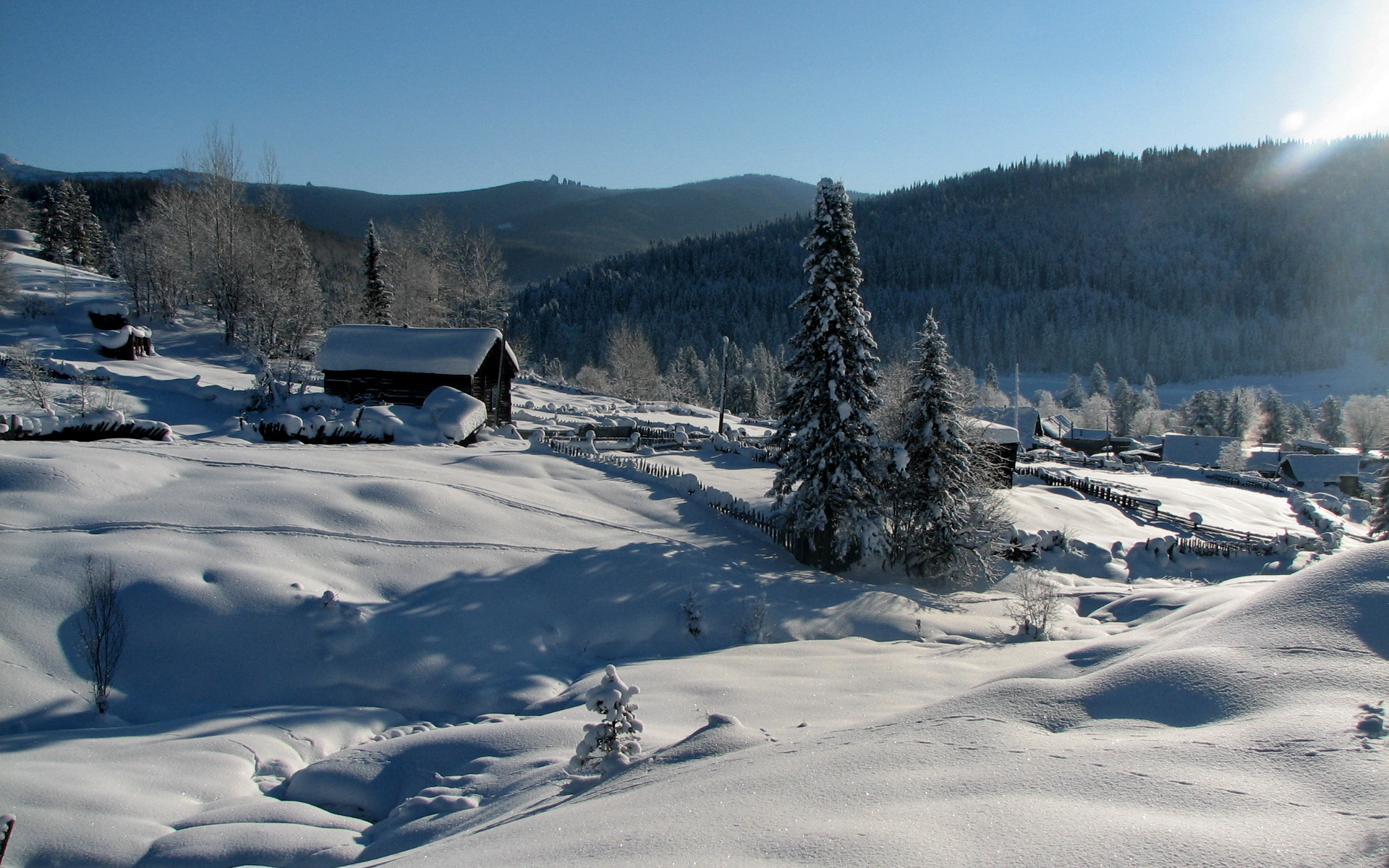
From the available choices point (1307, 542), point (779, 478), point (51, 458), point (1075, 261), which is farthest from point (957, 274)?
point (51, 458)

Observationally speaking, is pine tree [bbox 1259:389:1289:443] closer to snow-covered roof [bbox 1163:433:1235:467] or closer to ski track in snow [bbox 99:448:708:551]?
snow-covered roof [bbox 1163:433:1235:467]

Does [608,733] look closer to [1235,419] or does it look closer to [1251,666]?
[1251,666]

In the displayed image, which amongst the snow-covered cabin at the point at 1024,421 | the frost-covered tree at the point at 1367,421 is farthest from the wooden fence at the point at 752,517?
the frost-covered tree at the point at 1367,421

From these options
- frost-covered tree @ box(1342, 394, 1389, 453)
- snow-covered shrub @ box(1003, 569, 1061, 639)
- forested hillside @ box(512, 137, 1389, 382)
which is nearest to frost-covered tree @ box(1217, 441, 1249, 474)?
frost-covered tree @ box(1342, 394, 1389, 453)

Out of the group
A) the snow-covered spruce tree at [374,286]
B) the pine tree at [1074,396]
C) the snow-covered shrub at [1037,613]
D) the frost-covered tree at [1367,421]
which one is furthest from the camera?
the pine tree at [1074,396]

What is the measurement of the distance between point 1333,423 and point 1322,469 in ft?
130

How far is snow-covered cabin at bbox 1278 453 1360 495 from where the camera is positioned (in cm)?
5872

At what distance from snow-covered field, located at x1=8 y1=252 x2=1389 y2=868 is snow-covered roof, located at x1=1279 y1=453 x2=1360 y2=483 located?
53893 mm

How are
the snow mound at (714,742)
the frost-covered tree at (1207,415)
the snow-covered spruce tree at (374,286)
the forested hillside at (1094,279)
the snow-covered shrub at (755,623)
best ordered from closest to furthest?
the snow mound at (714,742) → the snow-covered shrub at (755,623) → the snow-covered spruce tree at (374,286) → the frost-covered tree at (1207,415) → the forested hillside at (1094,279)

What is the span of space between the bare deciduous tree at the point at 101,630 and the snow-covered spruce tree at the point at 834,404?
14.3 m

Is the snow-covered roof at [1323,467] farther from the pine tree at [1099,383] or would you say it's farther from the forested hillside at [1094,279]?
the forested hillside at [1094,279]

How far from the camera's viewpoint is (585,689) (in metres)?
10.3

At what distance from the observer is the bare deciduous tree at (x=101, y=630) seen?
8.69 meters

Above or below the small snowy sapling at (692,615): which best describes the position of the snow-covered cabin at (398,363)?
above
